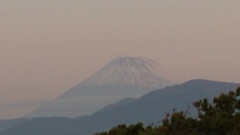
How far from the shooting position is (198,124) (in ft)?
70.0

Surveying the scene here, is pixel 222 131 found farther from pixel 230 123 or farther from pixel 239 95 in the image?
pixel 239 95

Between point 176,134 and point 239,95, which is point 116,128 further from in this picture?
point 239,95

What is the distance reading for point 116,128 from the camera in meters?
21.5

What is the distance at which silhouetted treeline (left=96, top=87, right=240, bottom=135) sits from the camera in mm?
20719

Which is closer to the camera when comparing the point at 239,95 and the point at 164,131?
the point at 164,131

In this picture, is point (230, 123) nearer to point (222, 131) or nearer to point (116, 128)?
point (222, 131)

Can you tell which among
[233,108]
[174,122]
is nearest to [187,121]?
[174,122]

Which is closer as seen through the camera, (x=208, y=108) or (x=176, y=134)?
(x=176, y=134)

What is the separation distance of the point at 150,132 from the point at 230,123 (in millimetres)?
2280

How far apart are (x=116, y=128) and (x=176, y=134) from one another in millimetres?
1864

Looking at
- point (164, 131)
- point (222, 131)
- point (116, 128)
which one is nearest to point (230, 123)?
point (222, 131)

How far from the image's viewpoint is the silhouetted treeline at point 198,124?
68.0 feet

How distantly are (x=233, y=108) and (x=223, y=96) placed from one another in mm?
446

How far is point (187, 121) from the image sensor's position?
21.2m
